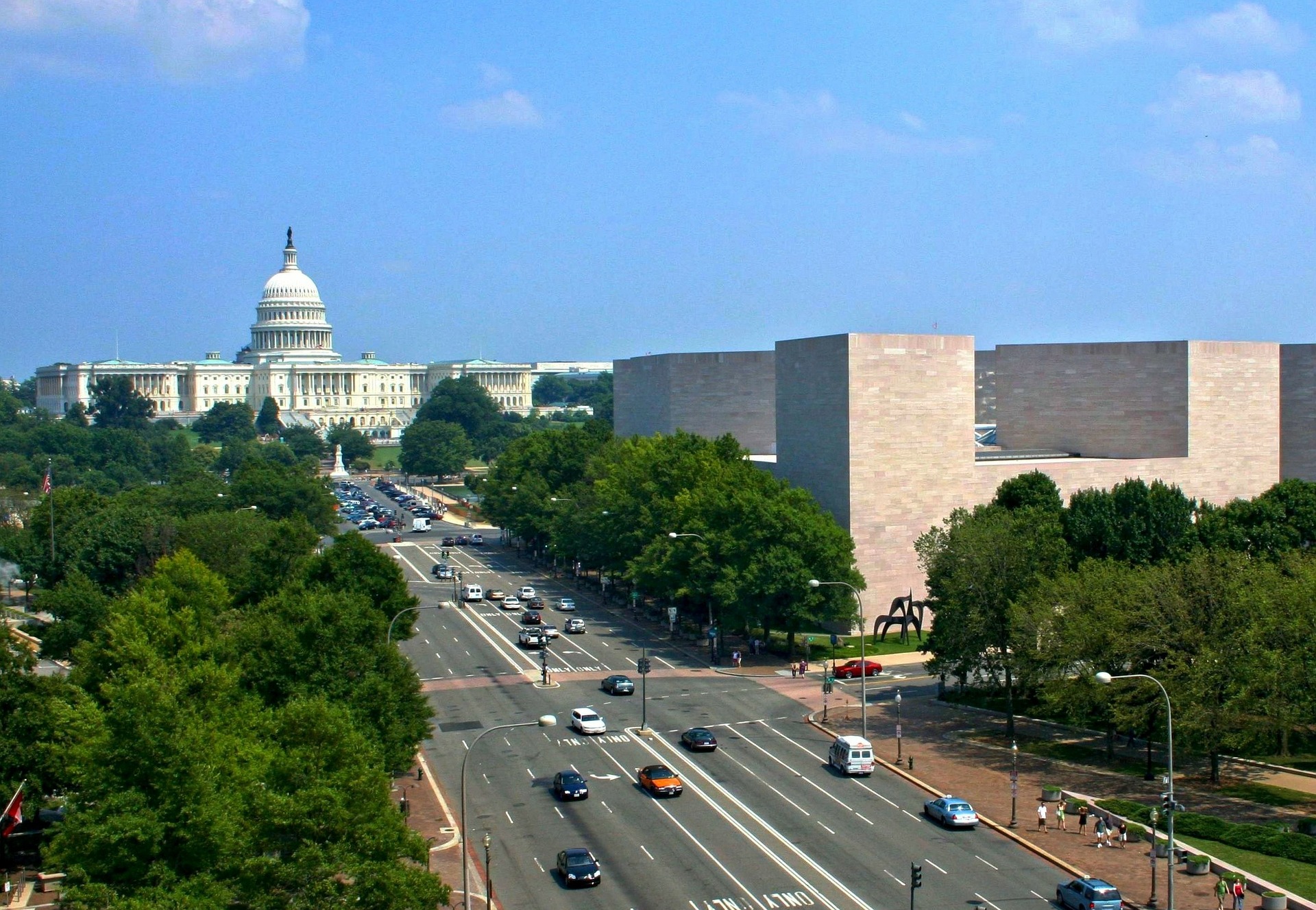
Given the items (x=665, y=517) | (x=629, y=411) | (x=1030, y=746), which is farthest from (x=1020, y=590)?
(x=629, y=411)

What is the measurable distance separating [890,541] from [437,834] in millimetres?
44313

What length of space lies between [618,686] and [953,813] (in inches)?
913

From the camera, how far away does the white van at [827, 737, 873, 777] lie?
161 feet

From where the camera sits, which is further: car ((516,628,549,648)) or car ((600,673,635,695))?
car ((516,628,549,648))

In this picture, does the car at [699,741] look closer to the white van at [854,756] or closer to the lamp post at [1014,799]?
the white van at [854,756]

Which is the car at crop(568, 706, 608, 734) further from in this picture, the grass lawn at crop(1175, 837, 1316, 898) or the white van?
the grass lawn at crop(1175, 837, 1316, 898)

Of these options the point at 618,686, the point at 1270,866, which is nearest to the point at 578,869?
the point at 1270,866

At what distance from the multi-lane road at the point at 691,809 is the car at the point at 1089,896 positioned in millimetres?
1008

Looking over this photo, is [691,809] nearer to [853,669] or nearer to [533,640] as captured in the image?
[853,669]

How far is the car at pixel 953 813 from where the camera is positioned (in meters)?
42.6

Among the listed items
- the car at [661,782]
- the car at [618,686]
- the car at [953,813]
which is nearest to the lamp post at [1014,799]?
the car at [953,813]

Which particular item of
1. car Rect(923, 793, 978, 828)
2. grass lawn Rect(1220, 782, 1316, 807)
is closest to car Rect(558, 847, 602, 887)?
car Rect(923, 793, 978, 828)

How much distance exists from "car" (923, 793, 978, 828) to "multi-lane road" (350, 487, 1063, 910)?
18.2 inches

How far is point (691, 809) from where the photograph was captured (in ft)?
148
